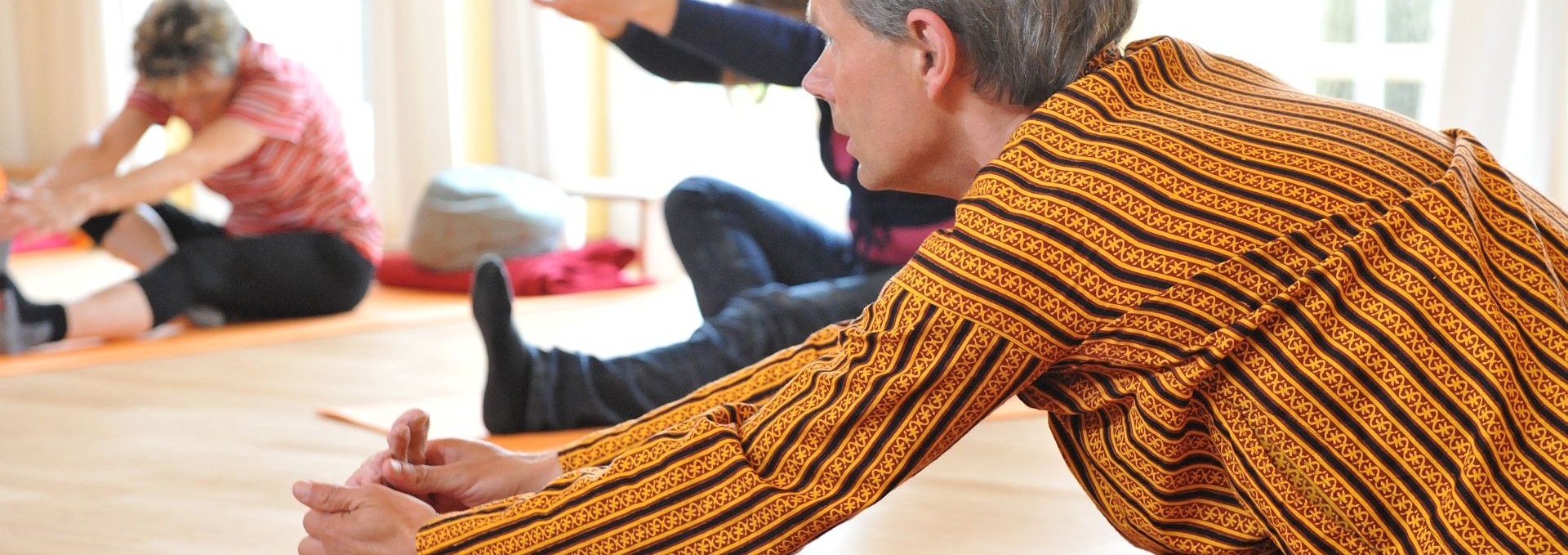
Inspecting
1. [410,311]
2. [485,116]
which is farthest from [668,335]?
[485,116]

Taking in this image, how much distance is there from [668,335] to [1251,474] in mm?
2360

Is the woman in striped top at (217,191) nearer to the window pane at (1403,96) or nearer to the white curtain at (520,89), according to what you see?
the white curtain at (520,89)

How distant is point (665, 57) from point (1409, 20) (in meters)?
2.45

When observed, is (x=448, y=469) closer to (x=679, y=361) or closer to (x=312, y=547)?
(x=312, y=547)

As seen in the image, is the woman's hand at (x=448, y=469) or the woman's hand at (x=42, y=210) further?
the woman's hand at (x=42, y=210)

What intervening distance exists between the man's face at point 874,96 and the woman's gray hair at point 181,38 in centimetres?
231

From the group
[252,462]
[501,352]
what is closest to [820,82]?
[501,352]

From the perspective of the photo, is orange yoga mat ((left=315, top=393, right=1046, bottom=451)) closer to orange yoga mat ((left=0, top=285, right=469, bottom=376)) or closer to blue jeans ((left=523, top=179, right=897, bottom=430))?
blue jeans ((left=523, top=179, right=897, bottom=430))

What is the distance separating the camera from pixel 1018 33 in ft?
3.40

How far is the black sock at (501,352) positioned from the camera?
2.11 meters

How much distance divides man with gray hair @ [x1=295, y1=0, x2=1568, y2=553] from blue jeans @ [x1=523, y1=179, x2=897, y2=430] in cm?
115

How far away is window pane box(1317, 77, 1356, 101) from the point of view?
13.0ft

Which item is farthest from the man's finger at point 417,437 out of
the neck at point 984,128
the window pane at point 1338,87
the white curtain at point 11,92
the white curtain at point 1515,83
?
the white curtain at point 11,92

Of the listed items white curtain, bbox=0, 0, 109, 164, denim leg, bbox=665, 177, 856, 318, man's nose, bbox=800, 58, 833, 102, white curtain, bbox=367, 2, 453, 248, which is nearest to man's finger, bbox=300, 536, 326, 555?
man's nose, bbox=800, 58, 833, 102
